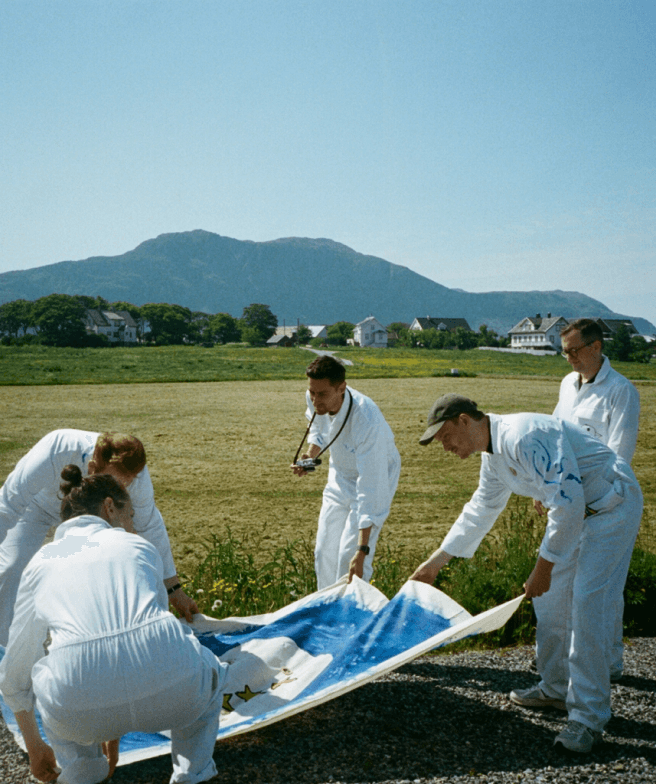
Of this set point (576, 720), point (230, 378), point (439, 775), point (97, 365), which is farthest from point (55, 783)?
point (97, 365)

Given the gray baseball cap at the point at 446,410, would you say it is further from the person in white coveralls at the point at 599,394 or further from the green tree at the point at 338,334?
the green tree at the point at 338,334

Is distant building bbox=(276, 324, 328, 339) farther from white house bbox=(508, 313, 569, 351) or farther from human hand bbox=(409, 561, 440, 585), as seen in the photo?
human hand bbox=(409, 561, 440, 585)

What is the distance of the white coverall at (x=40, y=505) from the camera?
13.4 ft

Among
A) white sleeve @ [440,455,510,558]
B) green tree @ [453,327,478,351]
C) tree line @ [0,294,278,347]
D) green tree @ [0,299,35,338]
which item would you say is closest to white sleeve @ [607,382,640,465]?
white sleeve @ [440,455,510,558]

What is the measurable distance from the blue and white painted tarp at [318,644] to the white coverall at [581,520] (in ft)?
1.29

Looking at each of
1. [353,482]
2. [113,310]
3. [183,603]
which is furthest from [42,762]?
[113,310]

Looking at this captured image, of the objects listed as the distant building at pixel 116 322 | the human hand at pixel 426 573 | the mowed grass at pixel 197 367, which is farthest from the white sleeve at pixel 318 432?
the distant building at pixel 116 322

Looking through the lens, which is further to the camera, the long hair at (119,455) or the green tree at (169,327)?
the green tree at (169,327)

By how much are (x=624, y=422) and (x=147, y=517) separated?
3.45 m

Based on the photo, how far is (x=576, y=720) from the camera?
3.63 meters

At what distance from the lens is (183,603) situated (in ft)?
14.4

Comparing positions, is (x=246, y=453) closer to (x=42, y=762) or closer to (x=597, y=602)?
(x=597, y=602)

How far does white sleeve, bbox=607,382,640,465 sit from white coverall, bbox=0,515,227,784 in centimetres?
351

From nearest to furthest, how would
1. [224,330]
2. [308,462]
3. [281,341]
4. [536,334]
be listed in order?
[308,462] < [224,330] < [536,334] < [281,341]
